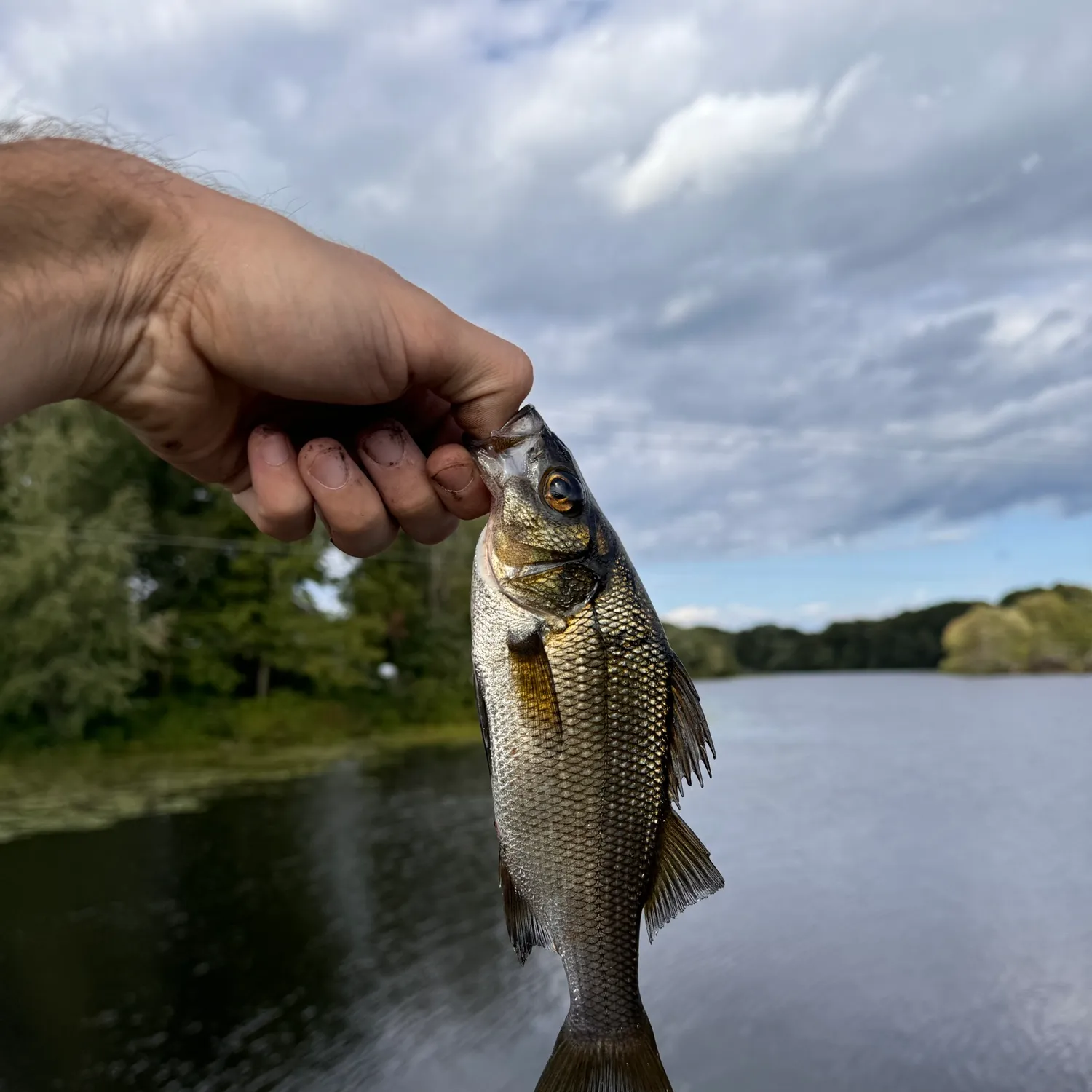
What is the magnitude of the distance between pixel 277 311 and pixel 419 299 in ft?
1.20

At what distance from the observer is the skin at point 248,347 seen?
221 centimetres

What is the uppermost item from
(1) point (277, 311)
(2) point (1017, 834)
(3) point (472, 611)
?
(1) point (277, 311)

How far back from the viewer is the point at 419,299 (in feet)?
8.07

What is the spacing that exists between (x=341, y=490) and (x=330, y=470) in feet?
0.22

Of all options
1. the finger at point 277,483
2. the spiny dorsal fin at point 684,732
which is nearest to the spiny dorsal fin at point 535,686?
the spiny dorsal fin at point 684,732


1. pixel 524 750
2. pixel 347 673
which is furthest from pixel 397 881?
pixel 347 673

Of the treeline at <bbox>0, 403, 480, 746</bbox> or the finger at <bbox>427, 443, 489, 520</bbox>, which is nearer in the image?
the finger at <bbox>427, 443, 489, 520</bbox>

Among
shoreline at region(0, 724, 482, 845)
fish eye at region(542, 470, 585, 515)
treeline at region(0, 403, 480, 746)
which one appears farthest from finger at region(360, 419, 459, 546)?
treeline at region(0, 403, 480, 746)

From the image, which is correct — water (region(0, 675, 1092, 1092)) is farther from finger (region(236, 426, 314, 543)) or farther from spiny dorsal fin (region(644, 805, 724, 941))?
finger (region(236, 426, 314, 543))

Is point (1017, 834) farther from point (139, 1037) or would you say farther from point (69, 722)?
point (69, 722)

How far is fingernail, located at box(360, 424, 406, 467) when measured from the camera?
8.89 ft

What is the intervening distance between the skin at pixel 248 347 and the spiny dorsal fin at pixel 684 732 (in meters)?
0.77

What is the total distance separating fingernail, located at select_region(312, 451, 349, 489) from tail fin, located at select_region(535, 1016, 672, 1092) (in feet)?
5.22

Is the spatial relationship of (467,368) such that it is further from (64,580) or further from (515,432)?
(64,580)
